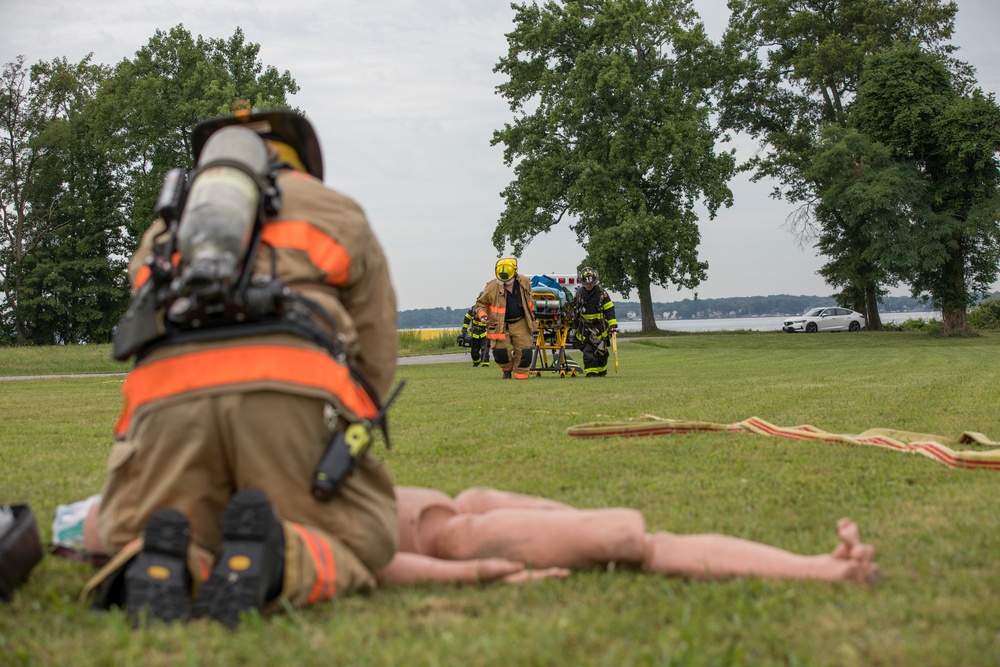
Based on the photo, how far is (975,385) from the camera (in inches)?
555

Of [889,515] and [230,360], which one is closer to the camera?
[230,360]

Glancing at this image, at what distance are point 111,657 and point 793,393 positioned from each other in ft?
37.4

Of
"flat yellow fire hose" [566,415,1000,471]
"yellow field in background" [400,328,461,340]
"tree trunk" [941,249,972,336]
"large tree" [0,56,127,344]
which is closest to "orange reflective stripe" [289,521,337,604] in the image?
"flat yellow fire hose" [566,415,1000,471]

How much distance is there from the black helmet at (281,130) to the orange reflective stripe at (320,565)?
1.34 meters

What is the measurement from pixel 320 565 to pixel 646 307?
4798cm

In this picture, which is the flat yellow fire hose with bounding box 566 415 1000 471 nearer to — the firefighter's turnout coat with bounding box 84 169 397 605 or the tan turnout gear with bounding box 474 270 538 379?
the firefighter's turnout coat with bounding box 84 169 397 605

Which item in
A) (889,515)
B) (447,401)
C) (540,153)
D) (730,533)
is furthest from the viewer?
(540,153)

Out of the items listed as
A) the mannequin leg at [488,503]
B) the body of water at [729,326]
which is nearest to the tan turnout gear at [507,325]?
the mannequin leg at [488,503]

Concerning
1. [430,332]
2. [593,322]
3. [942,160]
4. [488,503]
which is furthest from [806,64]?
[488,503]

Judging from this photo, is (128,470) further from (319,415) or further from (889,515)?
(889,515)

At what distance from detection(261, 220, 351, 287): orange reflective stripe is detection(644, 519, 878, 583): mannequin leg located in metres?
1.37

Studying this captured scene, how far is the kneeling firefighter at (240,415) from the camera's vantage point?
2.77 metres

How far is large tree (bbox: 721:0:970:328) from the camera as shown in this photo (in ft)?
159

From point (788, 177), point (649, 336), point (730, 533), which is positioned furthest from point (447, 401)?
point (788, 177)
